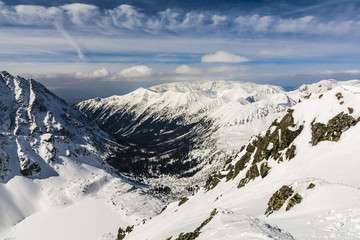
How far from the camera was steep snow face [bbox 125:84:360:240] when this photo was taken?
21312 millimetres

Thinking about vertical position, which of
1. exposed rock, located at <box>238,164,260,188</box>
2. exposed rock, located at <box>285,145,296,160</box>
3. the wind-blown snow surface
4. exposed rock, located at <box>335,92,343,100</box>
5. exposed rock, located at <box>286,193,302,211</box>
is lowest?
the wind-blown snow surface

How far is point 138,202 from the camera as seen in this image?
11856cm

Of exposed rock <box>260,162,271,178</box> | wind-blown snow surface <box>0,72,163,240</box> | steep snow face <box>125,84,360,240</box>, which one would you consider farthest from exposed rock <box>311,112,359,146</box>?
wind-blown snow surface <box>0,72,163,240</box>

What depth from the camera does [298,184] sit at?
30.9 m

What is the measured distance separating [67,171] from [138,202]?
6254 cm

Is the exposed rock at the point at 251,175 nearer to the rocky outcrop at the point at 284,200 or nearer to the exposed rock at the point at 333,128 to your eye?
the exposed rock at the point at 333,128

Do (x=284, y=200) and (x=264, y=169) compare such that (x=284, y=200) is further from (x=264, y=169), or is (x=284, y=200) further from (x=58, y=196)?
(x=58, y=196)

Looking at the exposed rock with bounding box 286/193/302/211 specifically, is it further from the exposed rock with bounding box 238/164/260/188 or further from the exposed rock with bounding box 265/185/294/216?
the exposed rock with bounding box 238/164/260/188

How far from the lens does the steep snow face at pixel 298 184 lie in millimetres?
21312

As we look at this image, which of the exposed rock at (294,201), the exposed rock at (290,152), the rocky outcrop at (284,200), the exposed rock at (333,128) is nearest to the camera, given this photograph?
the exposed rock at (294,201)

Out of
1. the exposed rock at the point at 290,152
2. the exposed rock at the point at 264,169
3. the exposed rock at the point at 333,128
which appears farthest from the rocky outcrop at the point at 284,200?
the exposed rock at the point at 333,128

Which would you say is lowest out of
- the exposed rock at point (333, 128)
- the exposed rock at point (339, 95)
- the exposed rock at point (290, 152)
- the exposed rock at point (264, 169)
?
the exposed rock at point (264, 169)

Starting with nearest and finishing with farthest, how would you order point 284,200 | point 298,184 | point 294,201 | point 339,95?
point 294,201 → point 284,200 → point 298,184 → point 339,95

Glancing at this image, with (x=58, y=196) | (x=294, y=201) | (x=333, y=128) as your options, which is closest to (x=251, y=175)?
(x=333, y=128)
